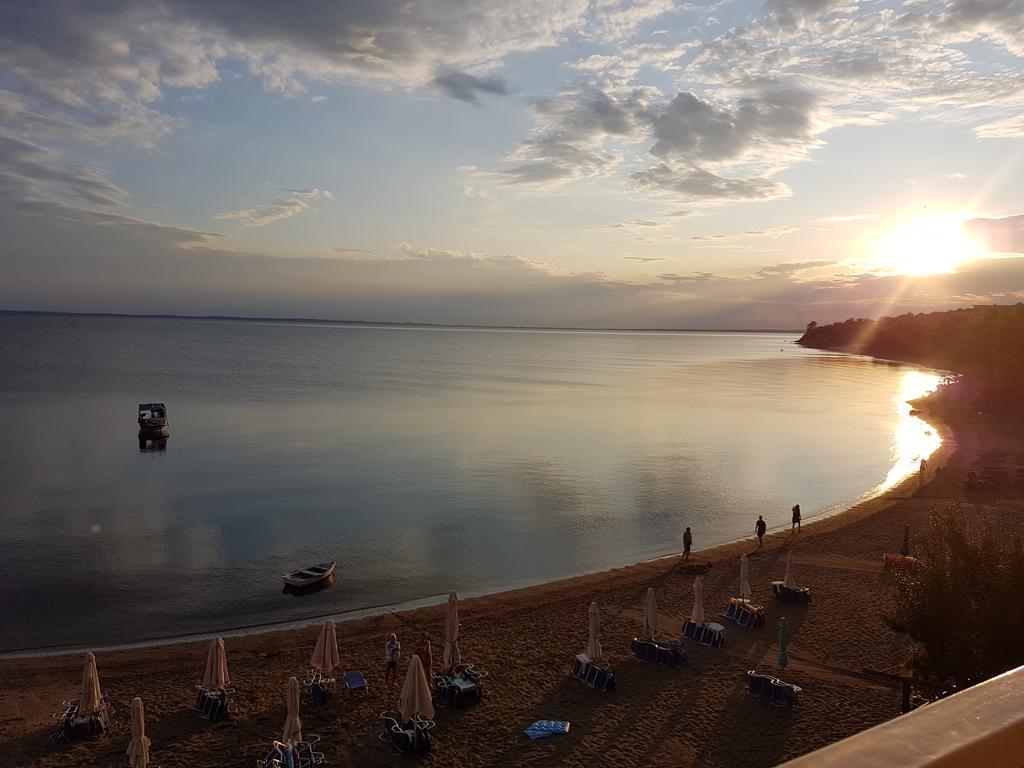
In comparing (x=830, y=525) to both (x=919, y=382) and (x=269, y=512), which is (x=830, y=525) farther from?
(x=919, y=382)

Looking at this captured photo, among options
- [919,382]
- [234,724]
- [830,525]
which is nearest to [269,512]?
[234,724]

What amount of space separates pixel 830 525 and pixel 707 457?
2154 centimetres

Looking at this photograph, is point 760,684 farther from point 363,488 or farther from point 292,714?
point 363,488

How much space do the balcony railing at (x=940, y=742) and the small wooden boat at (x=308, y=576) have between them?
27.6 m

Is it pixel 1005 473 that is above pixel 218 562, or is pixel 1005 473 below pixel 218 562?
above

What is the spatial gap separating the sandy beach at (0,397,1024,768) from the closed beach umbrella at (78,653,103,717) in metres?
0.64

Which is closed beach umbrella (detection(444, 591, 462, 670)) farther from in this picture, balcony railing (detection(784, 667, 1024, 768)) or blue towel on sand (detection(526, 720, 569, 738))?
balcony railing (detection(784, 667, 1024, 768))

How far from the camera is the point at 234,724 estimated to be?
16.1m

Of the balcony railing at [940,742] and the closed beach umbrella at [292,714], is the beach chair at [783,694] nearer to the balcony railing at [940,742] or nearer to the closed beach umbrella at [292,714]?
the closed beach umbrella at [292,714]

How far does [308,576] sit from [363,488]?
57.3 ft

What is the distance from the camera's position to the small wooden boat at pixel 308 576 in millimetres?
27250

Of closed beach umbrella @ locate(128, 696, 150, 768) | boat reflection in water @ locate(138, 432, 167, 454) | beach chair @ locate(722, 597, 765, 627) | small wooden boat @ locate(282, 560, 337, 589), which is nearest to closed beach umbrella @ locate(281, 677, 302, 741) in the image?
closed beach umbrella @ locate(128, 696, 150, 768)

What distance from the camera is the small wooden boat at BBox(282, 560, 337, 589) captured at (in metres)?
27.2

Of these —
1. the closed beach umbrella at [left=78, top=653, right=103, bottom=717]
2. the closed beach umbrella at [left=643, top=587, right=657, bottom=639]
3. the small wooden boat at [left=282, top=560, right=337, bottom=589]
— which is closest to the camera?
the closed beach umbrella at [left=78, top=653, right=103, bottom=717]
